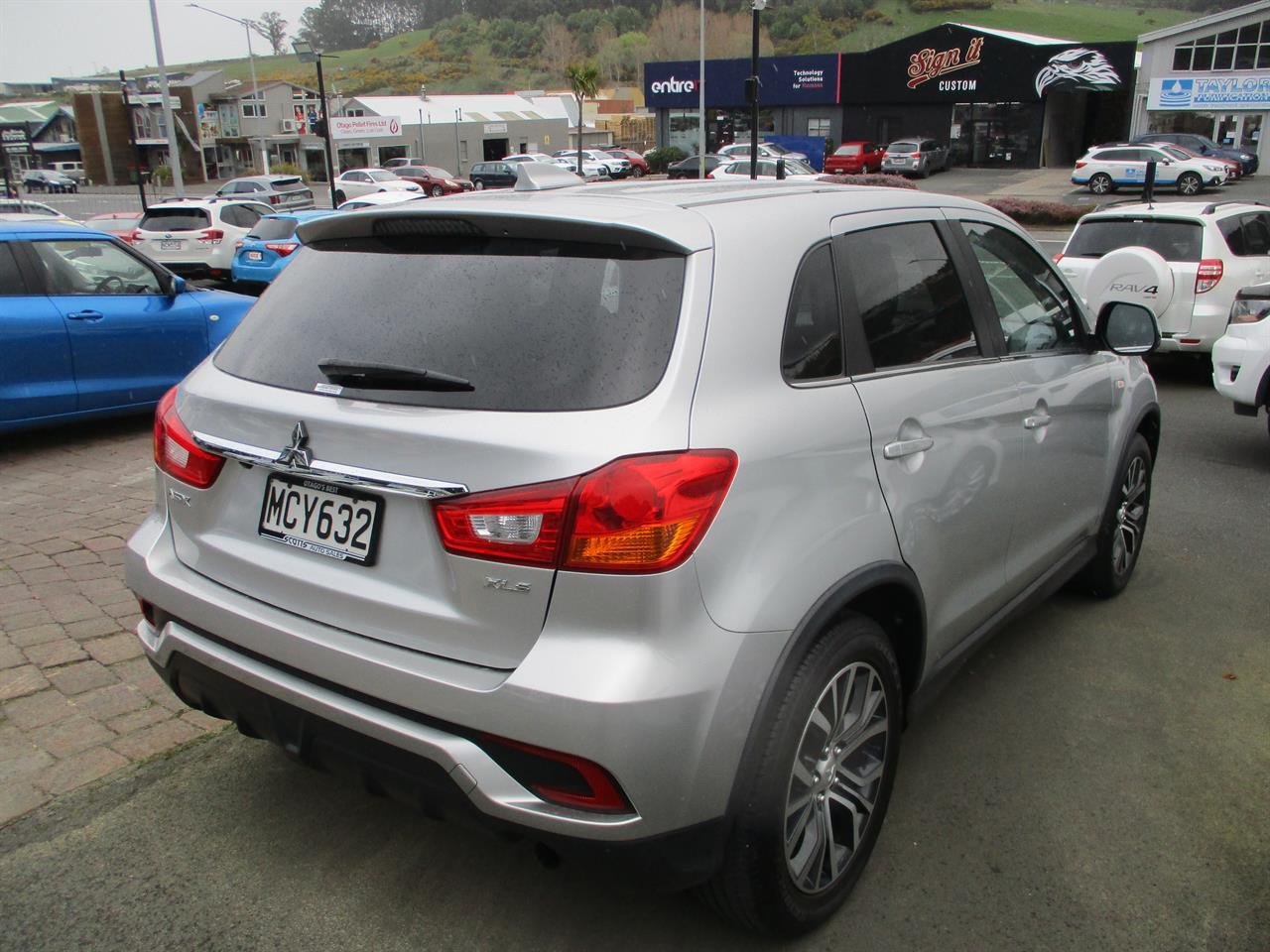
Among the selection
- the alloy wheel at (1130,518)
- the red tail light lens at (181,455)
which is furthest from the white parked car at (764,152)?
the red tail light lens at (181,455)

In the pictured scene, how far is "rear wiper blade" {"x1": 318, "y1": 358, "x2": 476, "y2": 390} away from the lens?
2.25 meters

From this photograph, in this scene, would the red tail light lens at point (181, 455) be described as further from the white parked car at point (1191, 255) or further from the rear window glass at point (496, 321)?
the white parked car at point (1191, 255)

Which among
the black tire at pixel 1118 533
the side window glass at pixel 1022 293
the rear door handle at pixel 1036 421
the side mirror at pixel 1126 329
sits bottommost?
the black tire at pixel 1118 533

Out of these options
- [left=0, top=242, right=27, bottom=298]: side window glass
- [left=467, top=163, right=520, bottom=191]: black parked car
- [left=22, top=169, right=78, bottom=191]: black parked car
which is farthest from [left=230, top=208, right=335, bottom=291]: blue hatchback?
[left=22, top=169, right=78, bottom=191]: black parked car

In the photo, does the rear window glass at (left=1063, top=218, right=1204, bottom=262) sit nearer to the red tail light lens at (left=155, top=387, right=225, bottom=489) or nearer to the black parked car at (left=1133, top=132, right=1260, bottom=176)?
the red tail light lens at (left=155, top=387, right=225, bottom=489)

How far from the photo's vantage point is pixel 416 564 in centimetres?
220

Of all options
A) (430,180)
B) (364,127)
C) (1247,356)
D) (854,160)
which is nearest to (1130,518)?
(1247,356)

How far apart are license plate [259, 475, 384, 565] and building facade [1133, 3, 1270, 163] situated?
5188 cm

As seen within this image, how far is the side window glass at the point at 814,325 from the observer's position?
2.44m

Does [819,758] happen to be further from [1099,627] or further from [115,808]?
[1099,627]

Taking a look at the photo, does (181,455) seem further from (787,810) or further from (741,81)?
(741,81)

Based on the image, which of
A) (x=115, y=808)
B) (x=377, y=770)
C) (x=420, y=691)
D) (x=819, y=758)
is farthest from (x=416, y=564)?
(x=115, y=808)

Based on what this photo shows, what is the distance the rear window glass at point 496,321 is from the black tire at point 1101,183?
39414 mm

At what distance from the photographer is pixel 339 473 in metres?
2.26
